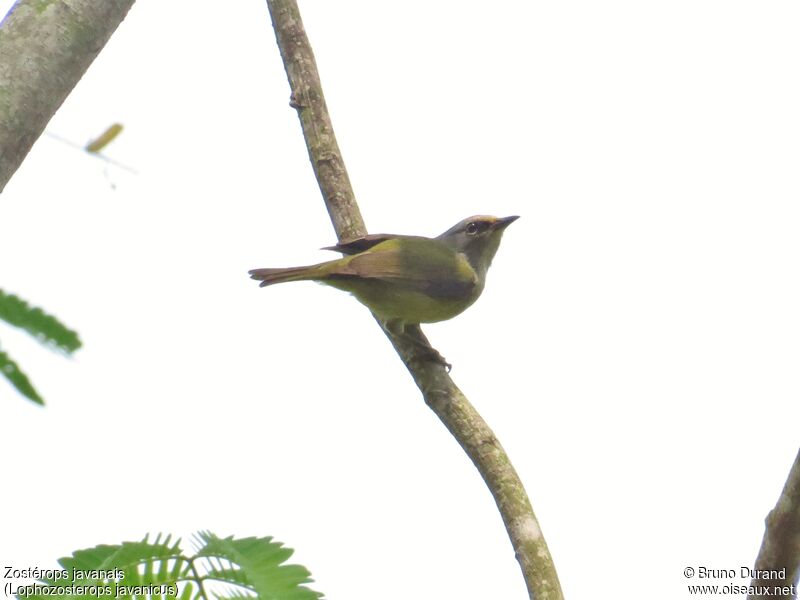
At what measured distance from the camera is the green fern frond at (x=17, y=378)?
138 cm

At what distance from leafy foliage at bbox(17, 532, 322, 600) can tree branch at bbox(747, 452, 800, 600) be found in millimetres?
1173

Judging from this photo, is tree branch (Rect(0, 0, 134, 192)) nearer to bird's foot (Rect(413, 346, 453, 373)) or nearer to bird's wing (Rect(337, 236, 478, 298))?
bird's foot (Rect(413, 346, 453, 373))

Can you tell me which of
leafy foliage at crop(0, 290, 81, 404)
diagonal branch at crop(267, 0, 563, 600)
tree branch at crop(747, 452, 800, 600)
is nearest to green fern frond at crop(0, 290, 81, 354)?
leafy foliage at crop(0, 290, 81, 404)

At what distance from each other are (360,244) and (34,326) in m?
4.73

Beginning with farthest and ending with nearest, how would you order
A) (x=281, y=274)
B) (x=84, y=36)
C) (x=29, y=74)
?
(x=281, y=274) < (x=84, y=36) < (x=29, y=74)

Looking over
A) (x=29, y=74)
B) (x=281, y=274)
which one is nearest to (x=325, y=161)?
(x=281, y=274)

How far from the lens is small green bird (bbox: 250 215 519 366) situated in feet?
20.4

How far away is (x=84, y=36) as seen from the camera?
2.95 m

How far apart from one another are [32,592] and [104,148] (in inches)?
45.0

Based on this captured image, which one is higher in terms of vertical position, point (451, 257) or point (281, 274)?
point (451, 257)

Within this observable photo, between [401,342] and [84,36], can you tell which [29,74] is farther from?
[401,342]

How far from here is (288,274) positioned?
6246mm

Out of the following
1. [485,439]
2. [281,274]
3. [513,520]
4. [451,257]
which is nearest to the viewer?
[513,520]

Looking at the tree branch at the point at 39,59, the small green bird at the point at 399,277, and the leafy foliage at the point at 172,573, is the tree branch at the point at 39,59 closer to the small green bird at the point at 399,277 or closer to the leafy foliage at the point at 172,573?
the leafy foliage at the point at 172,573
